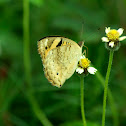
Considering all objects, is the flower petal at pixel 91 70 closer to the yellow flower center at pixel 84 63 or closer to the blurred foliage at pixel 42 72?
the yellow flower center at pixel 84 63

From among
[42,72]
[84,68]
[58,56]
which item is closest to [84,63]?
[84,68]

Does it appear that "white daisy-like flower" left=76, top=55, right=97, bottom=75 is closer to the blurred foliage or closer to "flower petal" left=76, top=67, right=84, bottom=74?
"flower petal" left=76, top=67, right=84, bottom=74

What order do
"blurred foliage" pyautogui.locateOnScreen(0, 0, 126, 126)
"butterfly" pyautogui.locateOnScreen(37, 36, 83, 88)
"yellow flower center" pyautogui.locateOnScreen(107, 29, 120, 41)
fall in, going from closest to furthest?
1. "yellow flower center" pyautogui.locateOnScreen(107, 29, 120, 41)
2. "butterfly" pyautogui.locateOnScreen(37, 36, 83, 88)
3. "blurred foliage" pyautogui.locateOnScreen(0, 0, 126, 126)

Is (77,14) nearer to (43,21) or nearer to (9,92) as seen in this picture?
(43,21)

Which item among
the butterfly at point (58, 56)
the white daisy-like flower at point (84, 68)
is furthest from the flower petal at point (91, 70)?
the butterfly at point (58, 56)

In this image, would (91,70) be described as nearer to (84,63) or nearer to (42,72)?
(84,63)

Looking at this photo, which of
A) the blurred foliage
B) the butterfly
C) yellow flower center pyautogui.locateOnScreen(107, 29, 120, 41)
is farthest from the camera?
the blurred foliage

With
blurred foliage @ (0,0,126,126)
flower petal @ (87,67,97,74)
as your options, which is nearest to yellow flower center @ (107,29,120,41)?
flower petal @ (87,67,97,74)
